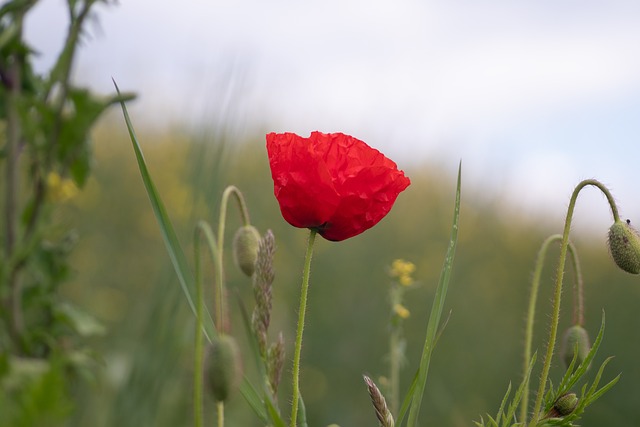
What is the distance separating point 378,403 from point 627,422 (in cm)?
260

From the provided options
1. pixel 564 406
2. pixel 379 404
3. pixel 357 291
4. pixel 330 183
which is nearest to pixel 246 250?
pixel 330 183

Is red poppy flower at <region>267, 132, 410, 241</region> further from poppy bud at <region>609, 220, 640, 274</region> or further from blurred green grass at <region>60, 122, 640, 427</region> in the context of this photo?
blurred green grass at <region>60, 122, 640, 427</region>

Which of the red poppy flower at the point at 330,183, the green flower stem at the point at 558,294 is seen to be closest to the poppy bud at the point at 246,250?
the red poppy flower at the point at 330,183

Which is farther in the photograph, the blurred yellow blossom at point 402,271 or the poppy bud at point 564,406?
the blurred yellow blossom at point 402,271

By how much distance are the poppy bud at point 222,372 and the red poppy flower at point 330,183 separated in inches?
8.1

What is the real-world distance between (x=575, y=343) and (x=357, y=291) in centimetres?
308

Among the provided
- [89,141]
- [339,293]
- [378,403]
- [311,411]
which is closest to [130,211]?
[339,293]

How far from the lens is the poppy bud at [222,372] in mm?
706

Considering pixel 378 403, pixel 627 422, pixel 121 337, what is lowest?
pixel 627 422

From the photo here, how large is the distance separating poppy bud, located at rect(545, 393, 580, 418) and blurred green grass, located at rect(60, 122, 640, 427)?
45.6 inches

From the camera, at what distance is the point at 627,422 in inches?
120

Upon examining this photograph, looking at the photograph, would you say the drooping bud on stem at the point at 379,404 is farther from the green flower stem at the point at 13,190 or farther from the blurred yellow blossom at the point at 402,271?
the green flower stem at the point at 13,190

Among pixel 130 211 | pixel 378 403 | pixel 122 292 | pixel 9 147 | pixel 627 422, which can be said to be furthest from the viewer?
pixel 130 211

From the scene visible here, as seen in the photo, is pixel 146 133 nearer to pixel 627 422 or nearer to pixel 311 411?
pixel 311 411
